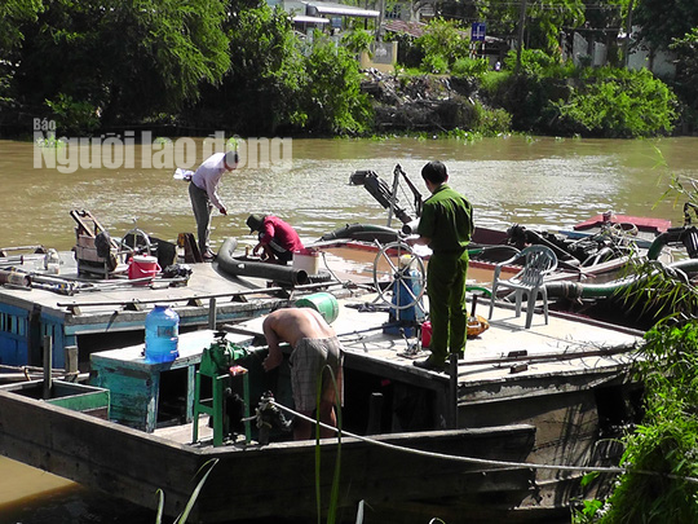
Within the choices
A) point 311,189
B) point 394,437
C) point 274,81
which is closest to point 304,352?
point 394,437

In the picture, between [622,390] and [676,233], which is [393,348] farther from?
[676,233]

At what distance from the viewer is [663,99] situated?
181 ft

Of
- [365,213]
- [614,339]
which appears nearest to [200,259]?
[614,339]

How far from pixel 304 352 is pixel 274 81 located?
119ft

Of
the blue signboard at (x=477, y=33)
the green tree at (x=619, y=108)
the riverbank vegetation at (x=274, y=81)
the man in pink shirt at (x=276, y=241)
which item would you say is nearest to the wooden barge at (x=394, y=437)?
the man in pink shirt at (x=276, y=241)

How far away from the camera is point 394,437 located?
6.53 m

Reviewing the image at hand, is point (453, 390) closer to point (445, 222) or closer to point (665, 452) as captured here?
point (445, 222)

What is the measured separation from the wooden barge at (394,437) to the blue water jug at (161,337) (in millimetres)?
118

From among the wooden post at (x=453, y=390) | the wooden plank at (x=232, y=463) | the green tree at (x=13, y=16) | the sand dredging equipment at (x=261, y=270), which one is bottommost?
the wooden plank at (x=232, y=463)

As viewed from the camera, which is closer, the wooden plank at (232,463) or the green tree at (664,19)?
the wooden plank at (232,463)

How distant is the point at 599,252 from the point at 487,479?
21.8 feet

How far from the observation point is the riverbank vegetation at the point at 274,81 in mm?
36438

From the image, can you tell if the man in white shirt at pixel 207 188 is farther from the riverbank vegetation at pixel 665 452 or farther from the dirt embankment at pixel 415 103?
the dirt embankment at pixel 415 103

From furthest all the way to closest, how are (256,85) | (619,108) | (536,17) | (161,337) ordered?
(536,17) → (619,108) → (256,85) → (161,337)
